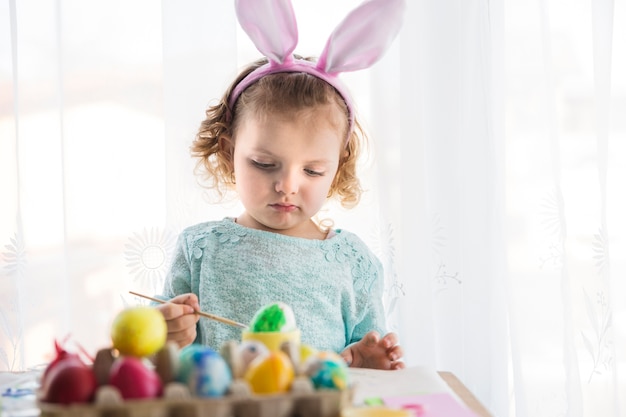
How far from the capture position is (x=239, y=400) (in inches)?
26.3

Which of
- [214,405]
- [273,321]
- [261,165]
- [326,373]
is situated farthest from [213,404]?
[261,165]

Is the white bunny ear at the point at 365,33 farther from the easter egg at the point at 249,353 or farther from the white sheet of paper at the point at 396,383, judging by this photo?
the easter egg at the point at 249,353

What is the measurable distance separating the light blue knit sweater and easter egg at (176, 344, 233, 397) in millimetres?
550

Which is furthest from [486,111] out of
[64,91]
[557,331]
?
[64,91]

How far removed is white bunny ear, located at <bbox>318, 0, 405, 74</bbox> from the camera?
1216mm

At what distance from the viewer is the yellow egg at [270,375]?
2.26 ft

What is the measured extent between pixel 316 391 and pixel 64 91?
3.47 feet

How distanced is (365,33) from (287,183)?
10.1 inches

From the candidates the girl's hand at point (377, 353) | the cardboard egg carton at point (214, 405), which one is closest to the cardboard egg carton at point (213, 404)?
the cardboard egg carton at point (214, 405)

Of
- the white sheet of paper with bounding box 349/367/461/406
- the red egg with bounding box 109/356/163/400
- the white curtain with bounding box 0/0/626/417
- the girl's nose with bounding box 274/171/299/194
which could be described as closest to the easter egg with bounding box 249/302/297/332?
the white sheet of paper with bounding box 349/367/461/406

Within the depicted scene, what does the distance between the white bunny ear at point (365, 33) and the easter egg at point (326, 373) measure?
63 cm

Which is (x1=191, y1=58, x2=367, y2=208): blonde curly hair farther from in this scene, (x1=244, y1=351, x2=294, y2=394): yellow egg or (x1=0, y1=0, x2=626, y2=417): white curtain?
(x1=244, y1=351, x2=294, y2=394): yellow egg

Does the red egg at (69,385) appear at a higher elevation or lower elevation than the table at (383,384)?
higher

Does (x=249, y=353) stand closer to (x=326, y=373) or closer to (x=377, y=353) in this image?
Result: (x=326, y=373)
